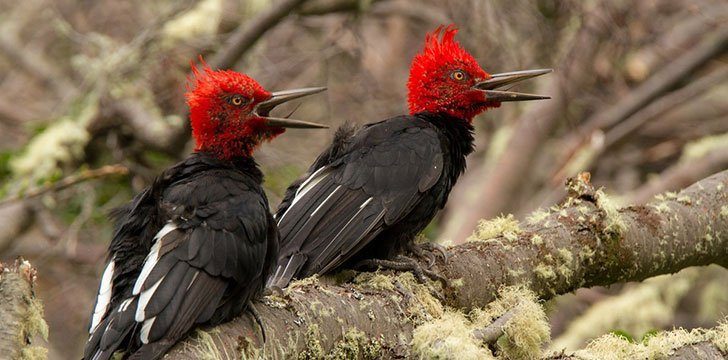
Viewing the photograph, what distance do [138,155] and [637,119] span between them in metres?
3.37

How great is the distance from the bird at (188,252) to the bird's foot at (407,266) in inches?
21.3

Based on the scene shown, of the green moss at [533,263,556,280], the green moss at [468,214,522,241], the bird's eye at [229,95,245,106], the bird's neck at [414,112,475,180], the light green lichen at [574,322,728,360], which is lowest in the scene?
the light green lichen at [574,322,728,360]

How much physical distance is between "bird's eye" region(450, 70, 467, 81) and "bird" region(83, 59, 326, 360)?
1070mm

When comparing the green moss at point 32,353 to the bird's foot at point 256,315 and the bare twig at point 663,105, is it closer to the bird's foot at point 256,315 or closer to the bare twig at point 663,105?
the bird's foot at point 256,315

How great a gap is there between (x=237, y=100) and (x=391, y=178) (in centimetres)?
73

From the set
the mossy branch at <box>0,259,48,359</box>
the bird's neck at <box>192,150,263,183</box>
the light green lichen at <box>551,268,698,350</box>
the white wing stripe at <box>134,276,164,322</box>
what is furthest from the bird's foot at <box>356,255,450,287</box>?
the light green lichen at <box>551,268,698,350</box>

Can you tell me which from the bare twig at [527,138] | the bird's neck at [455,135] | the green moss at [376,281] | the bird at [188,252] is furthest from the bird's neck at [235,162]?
the bare twig at [527,138]

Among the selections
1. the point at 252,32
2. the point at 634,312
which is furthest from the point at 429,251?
the point at 634,312

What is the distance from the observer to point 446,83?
446 cm

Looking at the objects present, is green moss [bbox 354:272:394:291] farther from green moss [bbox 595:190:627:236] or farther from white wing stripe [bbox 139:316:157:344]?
green moss [bbox 595:190:627:236]

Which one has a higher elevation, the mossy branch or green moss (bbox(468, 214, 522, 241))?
green moss (bbox(468, 214, 522, 241))

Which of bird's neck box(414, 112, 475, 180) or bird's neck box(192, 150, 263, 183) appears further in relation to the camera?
bird's neck box(414, 112, 475, 180)

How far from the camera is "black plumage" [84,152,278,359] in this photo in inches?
106

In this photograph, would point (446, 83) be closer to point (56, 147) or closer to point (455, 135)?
point (455, 135)
